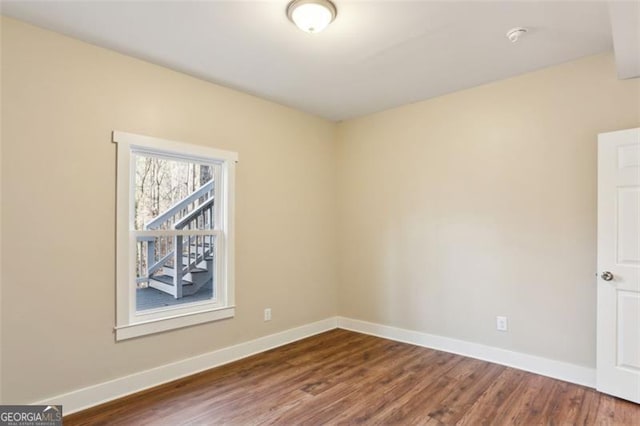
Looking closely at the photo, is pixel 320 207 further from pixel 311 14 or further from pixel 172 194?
pixel 311 14

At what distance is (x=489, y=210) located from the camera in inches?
132

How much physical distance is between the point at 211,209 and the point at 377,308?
2.23 metres

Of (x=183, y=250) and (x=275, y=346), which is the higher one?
(x=183, y=250)

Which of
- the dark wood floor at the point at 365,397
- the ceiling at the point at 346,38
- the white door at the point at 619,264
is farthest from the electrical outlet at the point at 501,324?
the ceiling at the point at 346,38

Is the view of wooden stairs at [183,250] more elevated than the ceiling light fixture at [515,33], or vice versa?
the ceiling light fixture at [515,33]

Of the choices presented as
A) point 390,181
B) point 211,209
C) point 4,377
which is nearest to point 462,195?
point 390,181

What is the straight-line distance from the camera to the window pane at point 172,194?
117 inches

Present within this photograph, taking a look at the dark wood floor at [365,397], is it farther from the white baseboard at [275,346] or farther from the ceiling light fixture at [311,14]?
the ceiling light fixture at [311,14]

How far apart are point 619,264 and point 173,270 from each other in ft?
11.7

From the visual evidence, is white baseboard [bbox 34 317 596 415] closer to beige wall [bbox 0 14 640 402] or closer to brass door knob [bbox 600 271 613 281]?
beige wall [bbox 0 14 640 402]

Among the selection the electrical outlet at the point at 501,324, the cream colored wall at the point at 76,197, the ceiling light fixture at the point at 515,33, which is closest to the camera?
the cream colored wall at the point at 76,197

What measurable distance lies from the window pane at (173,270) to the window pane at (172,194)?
143 millimetres

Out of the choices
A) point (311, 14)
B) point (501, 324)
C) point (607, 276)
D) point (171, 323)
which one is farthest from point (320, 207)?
point (607, 276)

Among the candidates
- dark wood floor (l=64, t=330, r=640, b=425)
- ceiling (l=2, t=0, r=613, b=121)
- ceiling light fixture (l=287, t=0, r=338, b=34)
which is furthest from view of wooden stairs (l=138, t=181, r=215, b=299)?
ceiling light fixture (l=287, t=0, r=338, b=34)
